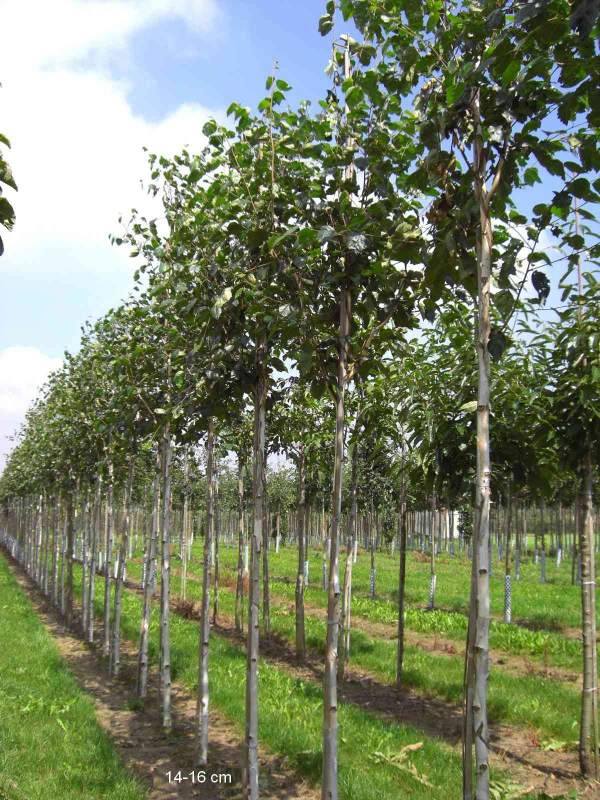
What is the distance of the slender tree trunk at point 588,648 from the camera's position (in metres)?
6.90

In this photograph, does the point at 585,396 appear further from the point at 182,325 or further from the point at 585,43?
the point at 585,43

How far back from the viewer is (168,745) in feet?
26.7

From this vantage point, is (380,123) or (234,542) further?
(234,542)

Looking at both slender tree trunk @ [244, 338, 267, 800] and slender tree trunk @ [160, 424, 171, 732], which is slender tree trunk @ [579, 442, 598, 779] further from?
slender tree trunk @ [160, 424, 171, 732]

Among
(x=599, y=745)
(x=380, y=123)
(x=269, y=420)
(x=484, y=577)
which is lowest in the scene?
(x=599, y=745)

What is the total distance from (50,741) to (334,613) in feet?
17.6

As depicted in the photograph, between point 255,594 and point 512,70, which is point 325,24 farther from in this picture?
point 255,594

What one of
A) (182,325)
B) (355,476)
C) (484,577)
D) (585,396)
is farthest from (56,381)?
(484,577)

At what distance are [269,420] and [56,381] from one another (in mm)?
6859

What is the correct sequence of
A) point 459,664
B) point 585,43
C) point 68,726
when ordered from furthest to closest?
1. point 459,664
2. point 68,726
3. point 585,43

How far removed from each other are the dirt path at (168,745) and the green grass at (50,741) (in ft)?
1.12

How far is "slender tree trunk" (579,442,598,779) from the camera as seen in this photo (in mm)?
6898

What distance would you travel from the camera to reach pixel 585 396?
21.8 feet

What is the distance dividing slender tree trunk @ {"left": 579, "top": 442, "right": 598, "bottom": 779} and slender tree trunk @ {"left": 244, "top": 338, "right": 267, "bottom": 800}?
364 centimetres
